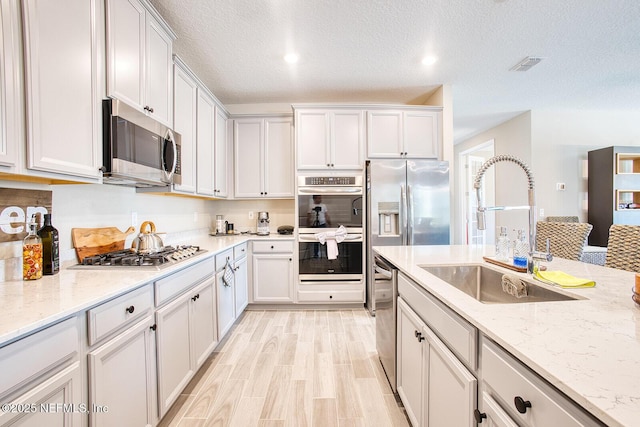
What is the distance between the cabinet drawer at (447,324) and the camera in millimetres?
811

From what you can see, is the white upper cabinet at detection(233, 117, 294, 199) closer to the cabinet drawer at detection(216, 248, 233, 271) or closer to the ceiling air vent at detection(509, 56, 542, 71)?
the cabinet drawer at detection(216, 248, 233, 271)

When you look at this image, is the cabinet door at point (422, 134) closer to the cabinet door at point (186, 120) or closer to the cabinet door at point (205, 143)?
the cabinet door at point (205, 143)

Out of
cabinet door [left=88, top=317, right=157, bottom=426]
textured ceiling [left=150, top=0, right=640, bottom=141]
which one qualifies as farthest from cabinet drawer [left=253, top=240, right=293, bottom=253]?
textured ceiling [left=150, top=0, right=640, bottom=141]

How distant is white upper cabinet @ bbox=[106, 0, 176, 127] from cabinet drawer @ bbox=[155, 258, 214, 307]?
1.04 metres

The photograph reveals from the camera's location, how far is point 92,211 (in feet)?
5.54

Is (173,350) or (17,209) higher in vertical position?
(17,209)

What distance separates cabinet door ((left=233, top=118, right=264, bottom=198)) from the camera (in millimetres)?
3342

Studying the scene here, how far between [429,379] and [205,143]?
269cm

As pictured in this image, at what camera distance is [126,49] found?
152 centimetres

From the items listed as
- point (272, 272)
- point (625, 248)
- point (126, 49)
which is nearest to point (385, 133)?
point (272, 272)

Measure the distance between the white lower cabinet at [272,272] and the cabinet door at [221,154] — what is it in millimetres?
759

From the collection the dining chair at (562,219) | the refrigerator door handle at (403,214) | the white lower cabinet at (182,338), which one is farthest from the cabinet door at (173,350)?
the dining chair at (562,219)

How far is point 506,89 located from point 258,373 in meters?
4.11

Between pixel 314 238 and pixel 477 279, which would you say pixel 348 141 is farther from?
pixel 477 279
